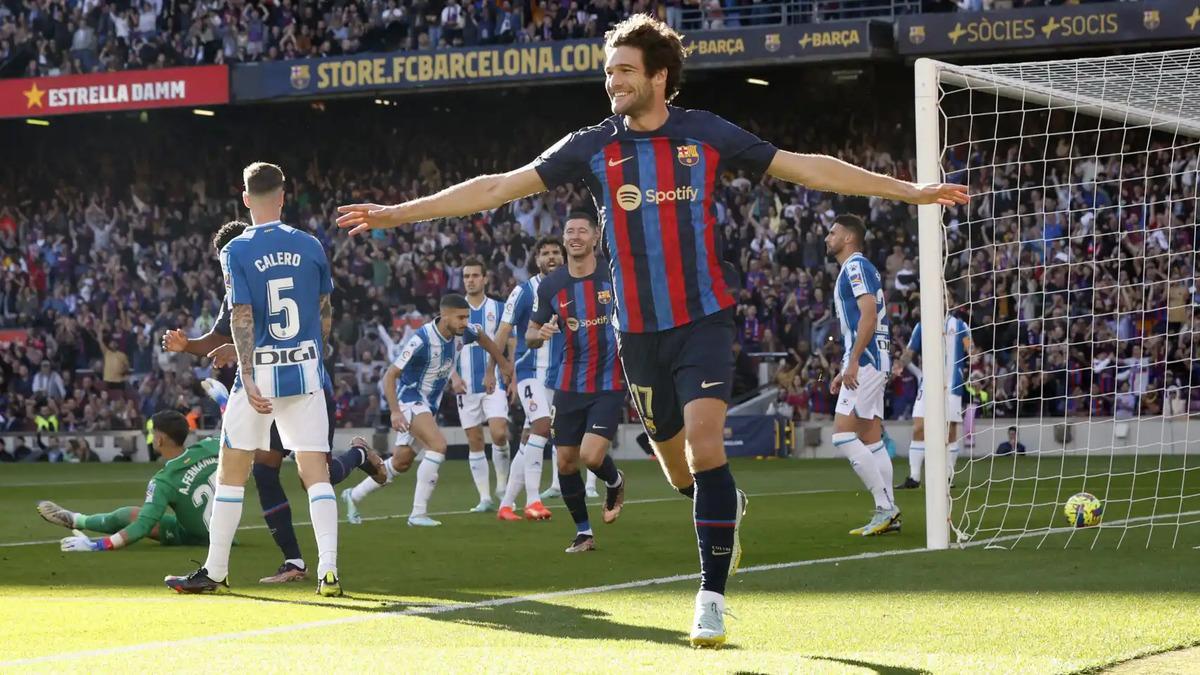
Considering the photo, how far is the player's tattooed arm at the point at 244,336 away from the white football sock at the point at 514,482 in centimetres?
551

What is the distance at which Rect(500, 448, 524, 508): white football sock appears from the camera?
43.5ft

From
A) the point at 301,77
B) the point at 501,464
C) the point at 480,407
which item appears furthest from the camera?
the point at 301,77

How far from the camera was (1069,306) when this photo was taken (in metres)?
19.6

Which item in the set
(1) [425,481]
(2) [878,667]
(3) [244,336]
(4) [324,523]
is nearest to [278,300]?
(3) [244,336]

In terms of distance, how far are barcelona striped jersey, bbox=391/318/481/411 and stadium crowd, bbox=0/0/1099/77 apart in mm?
16705

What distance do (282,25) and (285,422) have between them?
2648 cm

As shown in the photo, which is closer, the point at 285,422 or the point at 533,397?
the point at 285,422

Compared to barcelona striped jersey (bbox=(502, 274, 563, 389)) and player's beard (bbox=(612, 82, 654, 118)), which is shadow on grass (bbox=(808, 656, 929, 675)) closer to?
player's beard (bbox=(612, 82, 654, 118))

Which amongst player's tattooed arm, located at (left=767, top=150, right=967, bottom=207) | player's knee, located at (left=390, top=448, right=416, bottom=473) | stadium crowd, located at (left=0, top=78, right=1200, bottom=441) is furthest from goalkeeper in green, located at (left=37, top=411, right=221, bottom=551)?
stadium crowd, located at (left=0, top=78, right=1200, bottom=441)

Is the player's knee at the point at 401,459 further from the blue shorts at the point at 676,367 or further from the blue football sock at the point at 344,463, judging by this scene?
the blue shorts at the point at 676,367

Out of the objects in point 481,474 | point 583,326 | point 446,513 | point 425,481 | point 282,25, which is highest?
point 282,25

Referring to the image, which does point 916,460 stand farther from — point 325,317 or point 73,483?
point 73,483

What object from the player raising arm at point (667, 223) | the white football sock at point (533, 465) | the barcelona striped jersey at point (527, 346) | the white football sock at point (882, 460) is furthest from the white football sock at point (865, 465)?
the player raising arm at point (667, 223)

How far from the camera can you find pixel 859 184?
5.89 m
